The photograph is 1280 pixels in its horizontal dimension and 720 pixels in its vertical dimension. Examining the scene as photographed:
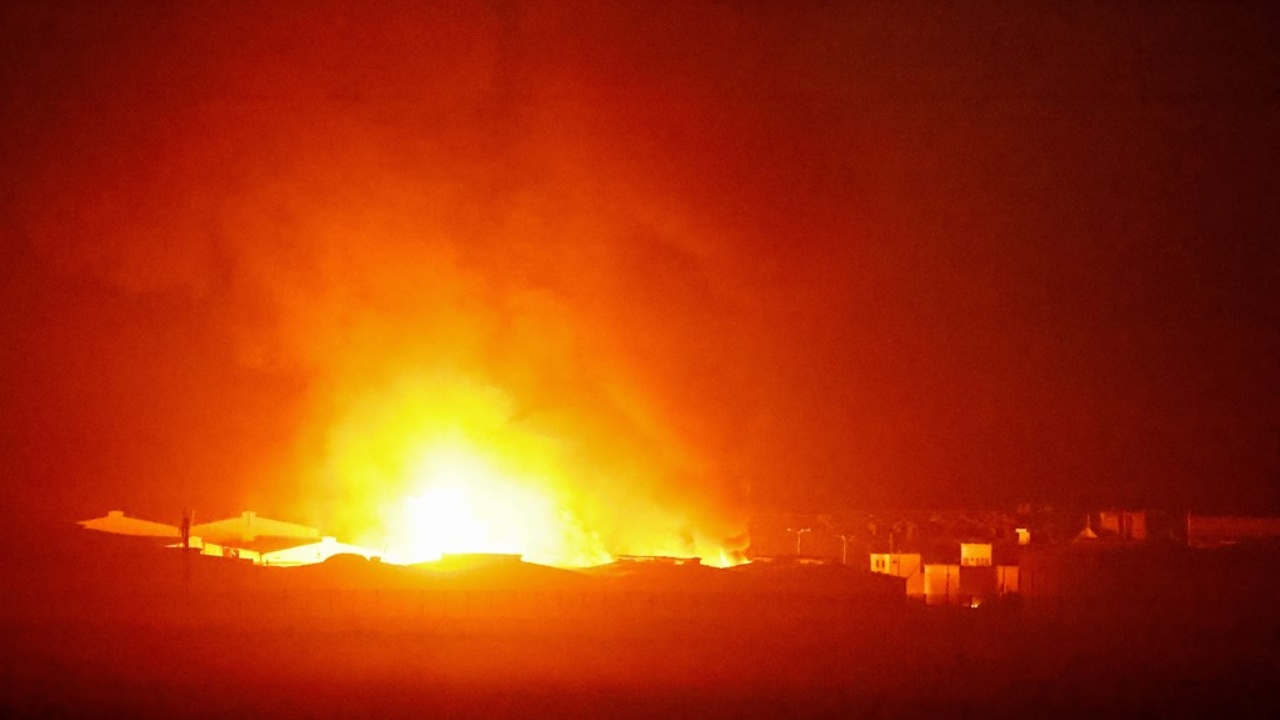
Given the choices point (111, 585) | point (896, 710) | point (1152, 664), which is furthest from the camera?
point (111, 585)

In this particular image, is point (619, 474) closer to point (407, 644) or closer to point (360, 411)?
point (360, 411)

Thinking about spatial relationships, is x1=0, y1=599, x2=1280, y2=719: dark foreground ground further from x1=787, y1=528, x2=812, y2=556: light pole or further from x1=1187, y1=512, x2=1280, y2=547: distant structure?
x1=787, y1=528, x2=812, y2=556: light pole

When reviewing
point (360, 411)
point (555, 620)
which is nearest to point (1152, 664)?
point (555, 620)

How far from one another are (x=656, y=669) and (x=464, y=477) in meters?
12.9

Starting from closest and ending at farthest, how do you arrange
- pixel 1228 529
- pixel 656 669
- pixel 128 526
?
pixel 656 669, pixel 128 526, pixel 1228 529

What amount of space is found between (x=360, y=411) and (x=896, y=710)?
64.1 feet

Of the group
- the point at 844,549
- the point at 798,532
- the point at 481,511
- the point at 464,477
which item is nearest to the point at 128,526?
the point at 464,477

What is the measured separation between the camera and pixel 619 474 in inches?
1473

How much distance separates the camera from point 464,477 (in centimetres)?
3609

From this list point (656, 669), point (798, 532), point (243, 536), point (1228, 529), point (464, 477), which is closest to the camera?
point (656, 669)

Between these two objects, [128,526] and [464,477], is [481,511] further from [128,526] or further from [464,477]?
[128,526]

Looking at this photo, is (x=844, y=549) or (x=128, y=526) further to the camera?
(x=844, y=549)

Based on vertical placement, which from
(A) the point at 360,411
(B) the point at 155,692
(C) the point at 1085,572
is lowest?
(B) the point at 155,692

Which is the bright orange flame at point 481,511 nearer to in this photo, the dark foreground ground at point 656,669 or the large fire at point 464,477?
the large fire at point 464,477
